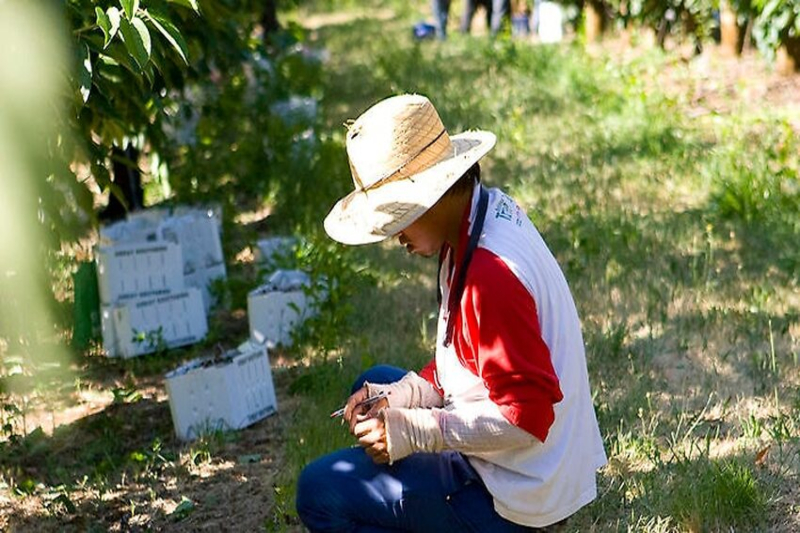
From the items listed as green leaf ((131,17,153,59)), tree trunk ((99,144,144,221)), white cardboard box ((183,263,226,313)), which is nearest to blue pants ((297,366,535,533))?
green leaf ((131,17,153,59))

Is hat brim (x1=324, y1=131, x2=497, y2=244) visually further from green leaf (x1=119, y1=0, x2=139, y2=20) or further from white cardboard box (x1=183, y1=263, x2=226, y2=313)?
white cardboard box (x1=183, y1=263, x2=226, y2=313)

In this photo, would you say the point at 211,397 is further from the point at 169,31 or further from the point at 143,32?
the point at 143,32

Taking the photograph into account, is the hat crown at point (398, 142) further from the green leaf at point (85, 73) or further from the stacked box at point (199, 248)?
the stacked box at point (199, 248)

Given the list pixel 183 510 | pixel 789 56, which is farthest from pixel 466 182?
pixel 789 56

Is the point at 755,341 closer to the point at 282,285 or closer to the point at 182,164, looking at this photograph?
the point at 282,285

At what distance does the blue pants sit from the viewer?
119 inches

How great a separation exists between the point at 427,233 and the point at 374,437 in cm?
50

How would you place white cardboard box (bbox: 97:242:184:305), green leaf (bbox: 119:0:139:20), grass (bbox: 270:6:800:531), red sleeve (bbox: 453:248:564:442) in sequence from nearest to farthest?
red sleeve (bbox: 453:248:564:442) → green leaf (bbox: 119:0:139:20) → grass (bbox: 270:6:800:531) → white cardboard box (bbox: 97:242:184:305)

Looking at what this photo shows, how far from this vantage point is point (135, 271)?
5934 millimetres

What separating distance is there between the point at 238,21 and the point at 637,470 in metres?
4.73

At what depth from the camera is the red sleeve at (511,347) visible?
2.77m

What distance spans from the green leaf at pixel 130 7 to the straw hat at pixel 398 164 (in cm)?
73

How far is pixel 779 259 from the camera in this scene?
5.84 meters

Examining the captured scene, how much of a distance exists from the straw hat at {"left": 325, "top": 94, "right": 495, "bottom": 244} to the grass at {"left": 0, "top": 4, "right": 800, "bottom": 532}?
1220mm
